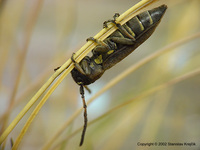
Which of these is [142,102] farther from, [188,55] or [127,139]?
[188,55]

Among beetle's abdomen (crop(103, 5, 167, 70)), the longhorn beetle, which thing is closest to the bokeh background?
the longhorn beetle

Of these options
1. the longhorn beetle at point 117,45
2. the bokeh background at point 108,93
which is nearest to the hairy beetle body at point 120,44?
the longhorn beetle at point 117,45

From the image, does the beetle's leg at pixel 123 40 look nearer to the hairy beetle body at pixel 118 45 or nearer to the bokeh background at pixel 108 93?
the hairy beetle body at pixel 118 45

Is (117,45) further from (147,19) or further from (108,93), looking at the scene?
(108,93)

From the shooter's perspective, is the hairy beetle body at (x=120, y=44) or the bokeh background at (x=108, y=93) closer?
the hairy beetle body at (x=120, y=44)

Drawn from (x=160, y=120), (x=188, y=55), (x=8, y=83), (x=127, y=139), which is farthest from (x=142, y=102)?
(x=8, y=83)

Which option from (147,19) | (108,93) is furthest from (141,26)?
(108,93)

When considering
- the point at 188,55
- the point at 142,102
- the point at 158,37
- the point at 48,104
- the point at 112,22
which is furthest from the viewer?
the point at 158,37
